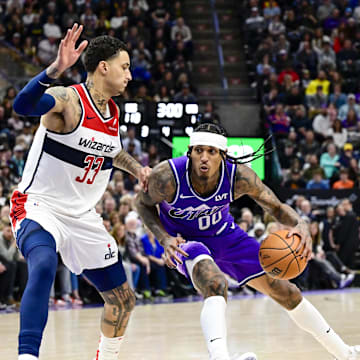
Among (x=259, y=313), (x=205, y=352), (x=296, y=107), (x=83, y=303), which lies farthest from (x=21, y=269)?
(x=296, y=107)

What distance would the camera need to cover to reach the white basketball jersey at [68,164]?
4.51 meters

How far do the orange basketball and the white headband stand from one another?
0.73 m

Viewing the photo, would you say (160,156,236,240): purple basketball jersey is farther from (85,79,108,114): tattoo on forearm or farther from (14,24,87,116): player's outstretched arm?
(14,24,87,116): player's outstretched arm

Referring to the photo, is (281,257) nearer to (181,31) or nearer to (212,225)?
(212,225)

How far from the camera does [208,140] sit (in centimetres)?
503

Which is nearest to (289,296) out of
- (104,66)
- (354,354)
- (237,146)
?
(354,354)

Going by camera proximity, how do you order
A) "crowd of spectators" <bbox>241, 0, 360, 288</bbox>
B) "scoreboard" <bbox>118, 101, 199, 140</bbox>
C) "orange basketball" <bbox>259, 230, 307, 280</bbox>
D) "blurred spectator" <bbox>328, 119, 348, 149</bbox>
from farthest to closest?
"blurred spectator" <bbox>328, 119, 348, 149</bbox>, "crowd of spectators" <bbox>241, 0, 360, 288</bbox>, "scoreboard" <bbox>118, 101, 199, 140</bbox>, "orange basketball" <bbox>259, 230, 307, 280</bbox>

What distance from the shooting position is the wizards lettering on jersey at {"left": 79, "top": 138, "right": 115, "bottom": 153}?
178 inches

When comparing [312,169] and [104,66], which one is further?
[312,169]

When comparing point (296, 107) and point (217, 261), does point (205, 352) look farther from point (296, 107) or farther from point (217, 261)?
point (296, 107)

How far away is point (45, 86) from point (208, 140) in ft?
4.57

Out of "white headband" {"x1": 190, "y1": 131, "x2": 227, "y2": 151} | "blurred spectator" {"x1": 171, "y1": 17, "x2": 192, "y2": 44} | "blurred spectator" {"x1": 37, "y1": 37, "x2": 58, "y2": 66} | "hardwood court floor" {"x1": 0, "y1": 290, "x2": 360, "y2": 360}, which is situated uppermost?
"blurred spectator" {"x1": 171, "y1": 17, "x2": 192, "y2": 44}

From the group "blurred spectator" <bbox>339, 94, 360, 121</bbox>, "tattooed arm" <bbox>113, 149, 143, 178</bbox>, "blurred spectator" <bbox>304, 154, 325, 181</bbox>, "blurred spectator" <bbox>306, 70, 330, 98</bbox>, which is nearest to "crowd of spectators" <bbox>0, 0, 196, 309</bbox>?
"blurred spectator" <bbox>306, 70, 330, 98</bbox>

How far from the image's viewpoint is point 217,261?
545 cm
